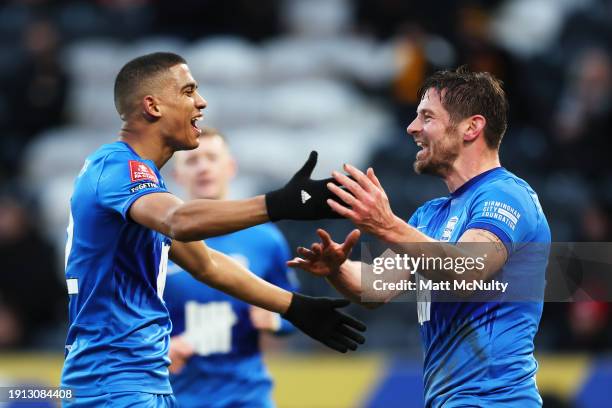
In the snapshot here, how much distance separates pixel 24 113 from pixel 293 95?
339 cm

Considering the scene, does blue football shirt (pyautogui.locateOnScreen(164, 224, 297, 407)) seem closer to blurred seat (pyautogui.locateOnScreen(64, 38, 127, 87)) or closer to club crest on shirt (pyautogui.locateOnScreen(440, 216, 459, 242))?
club crest on shirt (pyautogui.locateOnScreen(440, 216, 459, 242))

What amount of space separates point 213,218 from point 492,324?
1473mm

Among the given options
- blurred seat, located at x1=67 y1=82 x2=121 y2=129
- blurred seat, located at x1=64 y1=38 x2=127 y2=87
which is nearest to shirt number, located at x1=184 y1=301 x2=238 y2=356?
blurred seat, located at x1=67 y1=82 x2=121 y2=129

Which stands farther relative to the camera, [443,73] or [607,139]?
[607,139]

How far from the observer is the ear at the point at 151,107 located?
5.60m

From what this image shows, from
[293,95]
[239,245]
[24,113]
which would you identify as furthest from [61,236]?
[239,245]

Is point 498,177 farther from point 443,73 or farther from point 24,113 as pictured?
point 24,113

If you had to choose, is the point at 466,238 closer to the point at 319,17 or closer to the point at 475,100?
the point at 475,100

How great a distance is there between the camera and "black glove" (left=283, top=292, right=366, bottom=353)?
5.87 meters

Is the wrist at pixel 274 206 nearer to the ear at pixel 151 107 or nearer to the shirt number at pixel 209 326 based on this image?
the ear at pixel 151 107

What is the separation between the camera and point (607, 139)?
36.9 ft

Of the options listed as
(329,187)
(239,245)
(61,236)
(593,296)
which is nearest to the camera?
(329,187)

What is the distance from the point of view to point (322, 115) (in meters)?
13.7

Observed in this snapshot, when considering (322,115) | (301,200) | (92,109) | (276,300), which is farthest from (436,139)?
(92,109)
